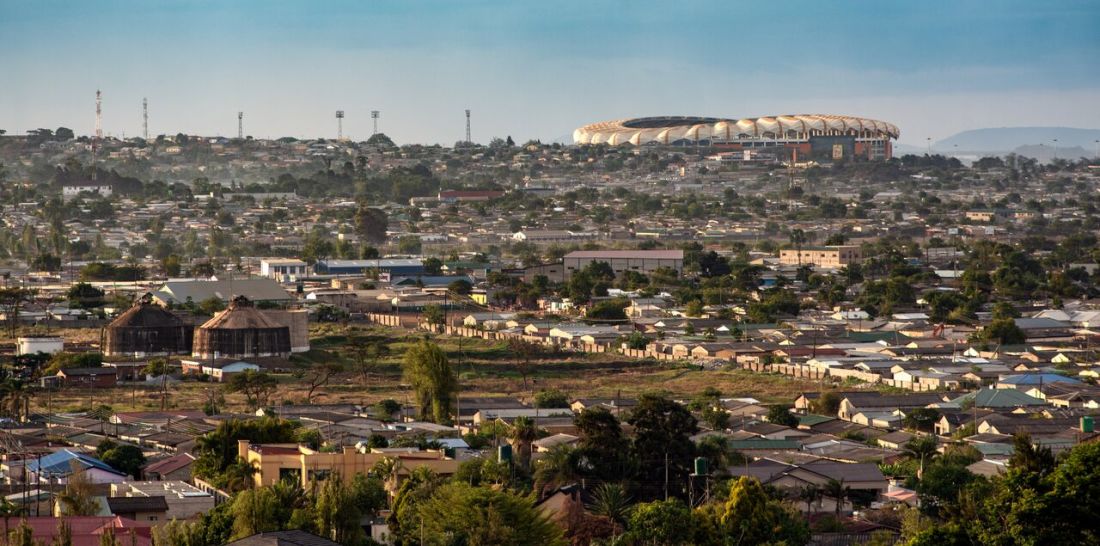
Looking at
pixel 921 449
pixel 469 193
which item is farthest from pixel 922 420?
pixel 469 193

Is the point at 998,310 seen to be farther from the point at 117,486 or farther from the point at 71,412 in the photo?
the point at 117,486

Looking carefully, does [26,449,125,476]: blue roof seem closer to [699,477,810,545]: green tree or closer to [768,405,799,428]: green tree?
[699,477,810,545]: green tree

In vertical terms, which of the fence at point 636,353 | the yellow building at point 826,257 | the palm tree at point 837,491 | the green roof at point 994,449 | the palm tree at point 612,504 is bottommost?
the fence at point 636,353

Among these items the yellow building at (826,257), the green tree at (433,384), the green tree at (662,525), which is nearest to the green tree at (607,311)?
the green tree at (433,384)

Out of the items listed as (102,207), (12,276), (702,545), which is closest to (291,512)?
(702,545)

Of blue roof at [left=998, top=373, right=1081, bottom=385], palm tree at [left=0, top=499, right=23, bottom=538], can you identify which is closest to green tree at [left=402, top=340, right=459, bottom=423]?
blue roof at [left=998, top=373, right=1081, bottom=385]

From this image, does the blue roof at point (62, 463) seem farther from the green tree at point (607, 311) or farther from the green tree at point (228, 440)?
the green tree at point (607, 311)
